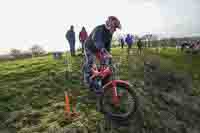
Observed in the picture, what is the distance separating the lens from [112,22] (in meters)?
8.37

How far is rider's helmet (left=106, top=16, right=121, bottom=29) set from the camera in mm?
8359

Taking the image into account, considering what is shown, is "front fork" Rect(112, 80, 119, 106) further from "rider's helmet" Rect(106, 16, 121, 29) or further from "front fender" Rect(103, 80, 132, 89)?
"rider's helmet" Rect(106, 16, 121, 29)

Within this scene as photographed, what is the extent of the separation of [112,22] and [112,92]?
2.64m

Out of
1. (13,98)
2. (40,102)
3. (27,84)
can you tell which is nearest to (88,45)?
(40,102)

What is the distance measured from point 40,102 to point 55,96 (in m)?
1.09

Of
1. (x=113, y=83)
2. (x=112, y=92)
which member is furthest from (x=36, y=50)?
(x=113, y=83)

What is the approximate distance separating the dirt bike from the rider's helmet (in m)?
1.22

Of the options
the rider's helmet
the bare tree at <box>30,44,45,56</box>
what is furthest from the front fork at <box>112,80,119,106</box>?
the bare tree at <box>30,44,45,56</box>

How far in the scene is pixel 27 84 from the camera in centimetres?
1486

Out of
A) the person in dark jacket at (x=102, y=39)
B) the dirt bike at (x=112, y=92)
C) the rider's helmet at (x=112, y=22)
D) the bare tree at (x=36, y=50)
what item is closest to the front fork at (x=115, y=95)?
the dirt bike at (x=112, y=92)

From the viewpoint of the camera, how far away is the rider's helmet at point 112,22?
27.4 ft

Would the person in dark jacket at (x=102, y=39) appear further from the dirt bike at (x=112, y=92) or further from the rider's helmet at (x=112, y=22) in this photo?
the dirt bike at (x=112, y=92)

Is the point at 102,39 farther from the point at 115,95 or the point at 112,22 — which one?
the point at 115,95

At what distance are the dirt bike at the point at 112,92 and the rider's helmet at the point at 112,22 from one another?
1.22m
